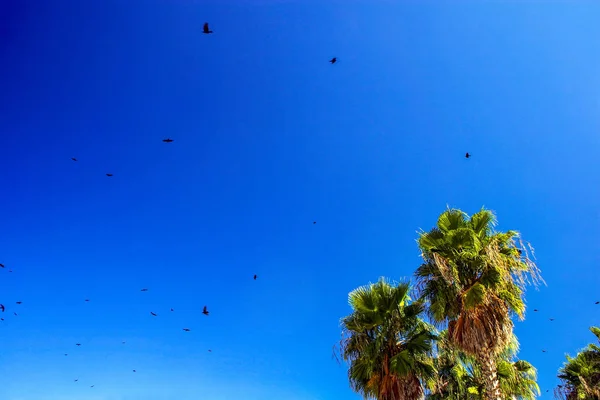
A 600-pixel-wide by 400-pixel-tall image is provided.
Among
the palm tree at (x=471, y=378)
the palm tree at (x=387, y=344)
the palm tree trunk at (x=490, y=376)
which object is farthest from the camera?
the palm tree at (x=471, y=378)

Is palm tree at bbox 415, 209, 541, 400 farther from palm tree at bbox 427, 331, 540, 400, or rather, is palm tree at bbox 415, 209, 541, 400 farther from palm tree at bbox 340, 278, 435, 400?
palm tree at bbox 427, 331, 540, 400

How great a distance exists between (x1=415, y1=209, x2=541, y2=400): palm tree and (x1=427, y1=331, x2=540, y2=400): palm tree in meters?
3.11

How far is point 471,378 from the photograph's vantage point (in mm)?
16703

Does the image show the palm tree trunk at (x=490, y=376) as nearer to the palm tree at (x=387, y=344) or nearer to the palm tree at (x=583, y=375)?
the palm tree at (x=387, y=344)

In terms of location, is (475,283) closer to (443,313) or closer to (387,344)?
(443,313)

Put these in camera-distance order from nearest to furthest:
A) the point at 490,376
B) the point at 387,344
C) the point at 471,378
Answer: the point at 490,376 → the point at 387,344 → the point at 471,378

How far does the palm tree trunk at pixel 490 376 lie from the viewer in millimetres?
10359

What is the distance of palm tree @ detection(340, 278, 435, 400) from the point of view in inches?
466

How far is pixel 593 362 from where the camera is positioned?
54.7 ft

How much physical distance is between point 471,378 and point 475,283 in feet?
27.3

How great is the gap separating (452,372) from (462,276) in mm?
7927

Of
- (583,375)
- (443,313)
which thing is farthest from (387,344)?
(583,375)

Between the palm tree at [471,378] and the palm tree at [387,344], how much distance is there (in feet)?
6.78

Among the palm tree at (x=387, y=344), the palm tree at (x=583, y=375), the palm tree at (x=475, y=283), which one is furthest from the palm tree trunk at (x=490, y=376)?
the palm tree at (x=583, y=375)
